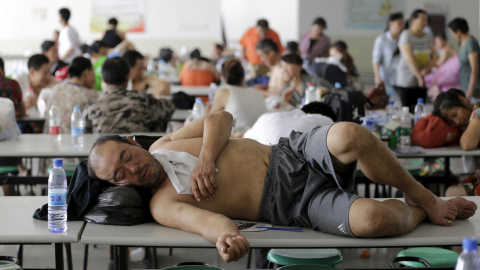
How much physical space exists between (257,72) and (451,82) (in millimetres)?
2428

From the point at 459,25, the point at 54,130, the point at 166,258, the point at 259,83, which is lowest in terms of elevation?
the point at 166,258

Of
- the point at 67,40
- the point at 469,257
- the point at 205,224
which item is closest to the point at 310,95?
the point at 205,224

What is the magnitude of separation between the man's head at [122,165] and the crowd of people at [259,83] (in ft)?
0.56

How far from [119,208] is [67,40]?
854 cm

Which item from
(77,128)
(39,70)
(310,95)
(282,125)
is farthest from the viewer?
(39,70)

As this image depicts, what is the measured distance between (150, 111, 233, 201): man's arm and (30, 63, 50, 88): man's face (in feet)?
14.1

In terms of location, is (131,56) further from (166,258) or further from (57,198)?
(57,198)

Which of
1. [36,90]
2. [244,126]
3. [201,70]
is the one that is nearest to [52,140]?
[244,126]

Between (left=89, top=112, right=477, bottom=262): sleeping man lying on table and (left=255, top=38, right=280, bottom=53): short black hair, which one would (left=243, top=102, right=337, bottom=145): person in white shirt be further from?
(left=255, top=38, right=280, bottom=53): short black hair

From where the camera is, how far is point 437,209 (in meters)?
2.66

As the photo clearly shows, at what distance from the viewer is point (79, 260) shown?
463cm

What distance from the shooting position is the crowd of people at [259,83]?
3.99m

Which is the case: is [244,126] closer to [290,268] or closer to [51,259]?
[51,259]

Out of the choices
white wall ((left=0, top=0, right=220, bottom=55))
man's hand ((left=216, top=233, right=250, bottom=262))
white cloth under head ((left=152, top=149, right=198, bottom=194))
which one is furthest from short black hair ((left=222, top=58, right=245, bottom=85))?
white wall ((left=0, top=0, right=220, bottom=55))
